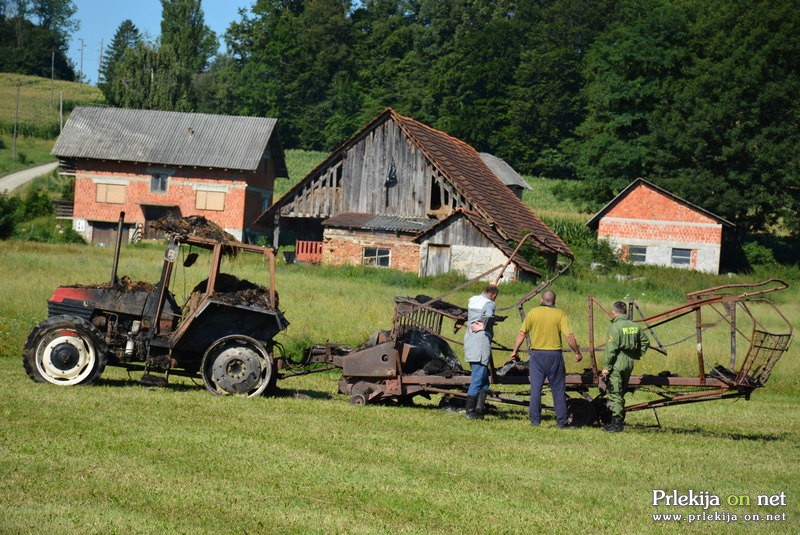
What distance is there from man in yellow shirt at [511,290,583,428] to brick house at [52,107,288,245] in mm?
45583

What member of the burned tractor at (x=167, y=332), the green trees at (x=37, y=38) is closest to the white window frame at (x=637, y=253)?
the burned tractor at (x=167, y=332)

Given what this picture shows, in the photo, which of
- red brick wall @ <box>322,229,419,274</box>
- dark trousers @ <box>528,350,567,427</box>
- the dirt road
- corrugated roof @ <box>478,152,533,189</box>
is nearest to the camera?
dark trousers @ <box>528,350,567,427</box>

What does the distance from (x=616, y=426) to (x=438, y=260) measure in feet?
95.6

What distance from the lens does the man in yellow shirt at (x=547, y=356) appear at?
13.1 metres

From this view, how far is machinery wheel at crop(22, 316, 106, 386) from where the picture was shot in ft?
44.8

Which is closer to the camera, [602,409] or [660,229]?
[602,409]

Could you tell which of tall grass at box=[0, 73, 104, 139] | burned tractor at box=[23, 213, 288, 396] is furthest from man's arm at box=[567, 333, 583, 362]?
tall grass at box=[0, 73, 104, 139]

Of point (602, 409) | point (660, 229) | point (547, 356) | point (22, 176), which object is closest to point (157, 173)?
point (22, 176)

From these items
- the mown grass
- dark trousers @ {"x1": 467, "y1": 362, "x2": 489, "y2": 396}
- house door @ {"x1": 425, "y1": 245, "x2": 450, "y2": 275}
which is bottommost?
the mown grass

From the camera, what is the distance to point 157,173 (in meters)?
59.1

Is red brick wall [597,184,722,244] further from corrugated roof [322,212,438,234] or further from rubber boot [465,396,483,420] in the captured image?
rubber boot [465,396,483,420]

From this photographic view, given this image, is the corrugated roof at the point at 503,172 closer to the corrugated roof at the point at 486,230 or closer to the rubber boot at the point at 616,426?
the corrugated roof at the point at 486,230

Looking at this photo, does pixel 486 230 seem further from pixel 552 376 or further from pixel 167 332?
pixel 552 376

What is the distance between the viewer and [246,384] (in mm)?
13938
